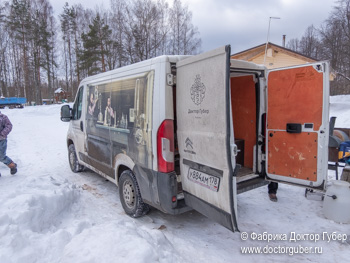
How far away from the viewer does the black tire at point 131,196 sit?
376cm

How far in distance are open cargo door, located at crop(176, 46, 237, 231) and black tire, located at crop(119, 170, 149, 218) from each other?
0.94m

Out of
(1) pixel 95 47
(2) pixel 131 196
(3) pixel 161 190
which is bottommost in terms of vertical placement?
(2) pixel 131 196

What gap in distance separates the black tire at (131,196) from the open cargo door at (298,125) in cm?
226

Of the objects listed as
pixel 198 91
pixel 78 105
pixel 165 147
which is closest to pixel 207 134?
pixel 198 91

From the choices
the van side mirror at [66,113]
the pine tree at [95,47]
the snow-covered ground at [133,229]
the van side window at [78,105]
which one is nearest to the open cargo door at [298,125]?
the snow-covered ground at [133,229]

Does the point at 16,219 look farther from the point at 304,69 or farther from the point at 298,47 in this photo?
the point at 298,47

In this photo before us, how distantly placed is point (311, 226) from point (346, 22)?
34.9 m

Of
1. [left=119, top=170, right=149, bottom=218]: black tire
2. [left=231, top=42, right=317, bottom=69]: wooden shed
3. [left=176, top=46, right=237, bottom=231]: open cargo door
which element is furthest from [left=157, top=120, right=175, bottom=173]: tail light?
[left=231, top=42, right=317, bottom=69]: wooden shed

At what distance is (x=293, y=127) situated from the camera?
3.88 m

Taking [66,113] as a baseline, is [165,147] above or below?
below

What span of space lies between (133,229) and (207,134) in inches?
59.4

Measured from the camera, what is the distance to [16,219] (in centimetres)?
299

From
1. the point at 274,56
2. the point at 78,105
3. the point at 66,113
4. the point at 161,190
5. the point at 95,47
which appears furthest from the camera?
the point at 95,47

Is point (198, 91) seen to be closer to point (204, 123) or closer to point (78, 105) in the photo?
point (204, 123)
